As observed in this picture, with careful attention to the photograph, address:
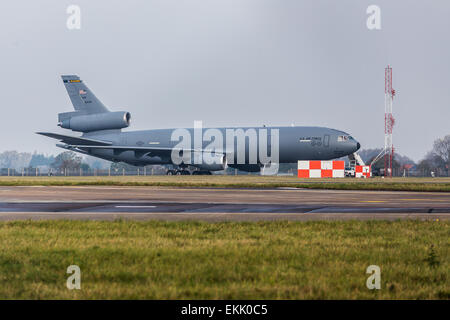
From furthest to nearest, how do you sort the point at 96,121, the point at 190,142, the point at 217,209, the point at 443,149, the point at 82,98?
the point at 443,149 → the point at 82,98 → the point at 96,121 → the point at 190,142 → the point at 217,209

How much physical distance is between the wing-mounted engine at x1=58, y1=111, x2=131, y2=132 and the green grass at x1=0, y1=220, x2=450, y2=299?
150ft

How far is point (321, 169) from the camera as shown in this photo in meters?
49.4

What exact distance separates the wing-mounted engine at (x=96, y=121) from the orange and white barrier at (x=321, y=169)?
19.2 m

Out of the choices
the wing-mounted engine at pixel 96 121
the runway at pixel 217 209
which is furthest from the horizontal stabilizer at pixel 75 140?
the runway at pixel 217 209

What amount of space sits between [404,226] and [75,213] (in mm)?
8387

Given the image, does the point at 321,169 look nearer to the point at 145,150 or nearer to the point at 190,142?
the point at 190,142

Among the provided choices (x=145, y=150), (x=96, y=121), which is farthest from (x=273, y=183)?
(x=96, y=121)

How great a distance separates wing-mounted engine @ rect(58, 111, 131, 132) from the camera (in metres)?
56.3

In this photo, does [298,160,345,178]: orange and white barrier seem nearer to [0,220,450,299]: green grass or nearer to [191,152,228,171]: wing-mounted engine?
[191,152,228,171]: wing-mounted engine

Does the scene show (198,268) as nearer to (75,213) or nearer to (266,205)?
(75,213)

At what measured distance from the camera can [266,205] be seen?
1739 cm

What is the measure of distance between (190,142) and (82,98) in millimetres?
13383
